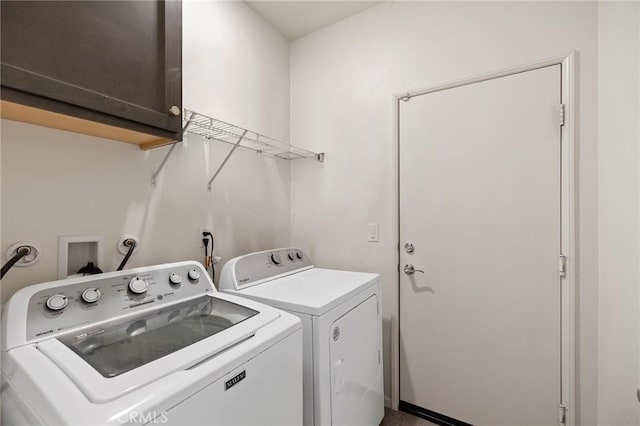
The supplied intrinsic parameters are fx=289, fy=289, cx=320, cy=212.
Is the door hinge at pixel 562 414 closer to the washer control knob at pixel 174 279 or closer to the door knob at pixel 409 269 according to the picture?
the door knob at pixel 409 269

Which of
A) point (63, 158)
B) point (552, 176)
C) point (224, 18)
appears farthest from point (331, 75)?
point (63, 158)

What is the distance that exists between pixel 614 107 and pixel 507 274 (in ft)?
3.10

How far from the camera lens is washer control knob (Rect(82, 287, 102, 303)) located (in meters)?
1.01

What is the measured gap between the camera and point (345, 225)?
2.17m

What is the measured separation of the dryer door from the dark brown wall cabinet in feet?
3.76

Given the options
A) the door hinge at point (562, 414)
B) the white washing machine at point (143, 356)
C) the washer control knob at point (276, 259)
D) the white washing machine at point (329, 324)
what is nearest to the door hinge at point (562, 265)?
the door hinge at point (562, 414)

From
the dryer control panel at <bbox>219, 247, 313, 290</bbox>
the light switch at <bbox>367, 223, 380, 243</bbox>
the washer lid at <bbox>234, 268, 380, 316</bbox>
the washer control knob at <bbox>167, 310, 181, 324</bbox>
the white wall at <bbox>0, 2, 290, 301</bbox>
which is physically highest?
the white wall at <bbox>0, 2, 290, 301</bbox>

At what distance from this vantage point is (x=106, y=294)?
1.07 meters

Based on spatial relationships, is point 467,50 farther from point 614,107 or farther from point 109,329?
point 109,329

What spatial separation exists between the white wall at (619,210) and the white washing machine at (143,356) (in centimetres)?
134

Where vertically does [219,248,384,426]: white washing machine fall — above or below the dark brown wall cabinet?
below

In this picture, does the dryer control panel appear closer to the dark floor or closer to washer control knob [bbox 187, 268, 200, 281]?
washer control knob [bbox 187, 268, 200, 281]

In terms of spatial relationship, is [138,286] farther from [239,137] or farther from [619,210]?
[619,210]

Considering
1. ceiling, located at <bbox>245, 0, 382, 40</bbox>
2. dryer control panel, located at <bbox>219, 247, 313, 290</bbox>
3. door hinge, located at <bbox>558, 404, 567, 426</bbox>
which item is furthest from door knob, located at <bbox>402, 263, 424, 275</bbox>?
ceiling, located at <bbox>245, 0, 382, 40</bbox>
